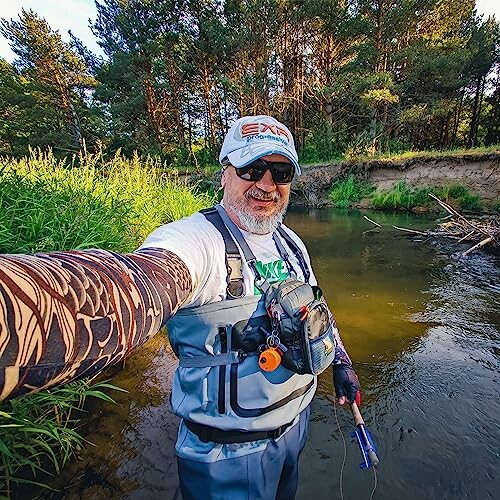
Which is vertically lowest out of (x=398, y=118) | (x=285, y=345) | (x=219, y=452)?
(x=219, y=452)

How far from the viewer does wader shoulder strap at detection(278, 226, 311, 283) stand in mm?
1709

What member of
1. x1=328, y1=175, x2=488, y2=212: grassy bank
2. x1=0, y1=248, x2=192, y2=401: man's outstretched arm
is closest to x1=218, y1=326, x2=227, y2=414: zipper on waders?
x1=0, y1=248, x2=192, y2=401: man's outstretched arm

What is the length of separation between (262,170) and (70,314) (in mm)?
1270

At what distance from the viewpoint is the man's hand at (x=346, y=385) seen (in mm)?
1744

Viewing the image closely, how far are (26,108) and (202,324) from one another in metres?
35.4

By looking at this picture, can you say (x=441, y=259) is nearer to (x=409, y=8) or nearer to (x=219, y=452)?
(x=219, y=452)

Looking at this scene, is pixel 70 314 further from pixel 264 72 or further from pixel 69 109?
pixel 69 109

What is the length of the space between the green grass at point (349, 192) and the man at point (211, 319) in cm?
1786

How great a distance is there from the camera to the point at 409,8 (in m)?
18.0

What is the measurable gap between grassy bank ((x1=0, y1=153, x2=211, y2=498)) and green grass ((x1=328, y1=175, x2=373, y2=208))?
1556 centimetres

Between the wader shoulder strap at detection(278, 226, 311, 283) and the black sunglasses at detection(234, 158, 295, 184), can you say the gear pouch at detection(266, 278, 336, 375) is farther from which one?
the black sunglasses at detection(234, 158, 295, 184)

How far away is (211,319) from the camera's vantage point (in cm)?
125

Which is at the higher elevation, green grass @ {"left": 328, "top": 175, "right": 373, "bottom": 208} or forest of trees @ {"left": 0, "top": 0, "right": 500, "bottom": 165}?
forest of trees @ {"left": 0, "top": 0, "right": 500, "bottom": 165}

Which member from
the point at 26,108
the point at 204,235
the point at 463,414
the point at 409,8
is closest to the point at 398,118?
the point at 409,8
